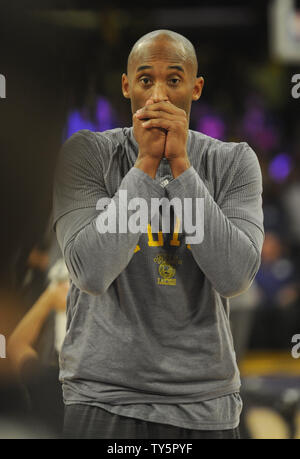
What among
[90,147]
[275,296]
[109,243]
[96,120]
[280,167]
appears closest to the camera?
[109,243]

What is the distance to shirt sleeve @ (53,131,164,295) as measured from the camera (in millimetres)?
808

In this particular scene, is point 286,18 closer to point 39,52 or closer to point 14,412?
point 39,52

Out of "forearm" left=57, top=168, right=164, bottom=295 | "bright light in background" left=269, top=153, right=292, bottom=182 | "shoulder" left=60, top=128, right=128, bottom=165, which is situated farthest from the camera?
"bright light in background" left=269, top=153, right=292, bottom=182

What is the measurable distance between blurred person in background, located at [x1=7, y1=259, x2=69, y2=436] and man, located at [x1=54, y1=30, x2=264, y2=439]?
0.58ft

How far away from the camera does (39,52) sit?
1.09 meters

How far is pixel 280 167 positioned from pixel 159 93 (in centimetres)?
81

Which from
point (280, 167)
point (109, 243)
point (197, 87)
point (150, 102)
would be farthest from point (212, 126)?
point (280, 167)

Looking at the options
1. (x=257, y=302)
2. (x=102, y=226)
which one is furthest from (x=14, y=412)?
(x=257, y=302)

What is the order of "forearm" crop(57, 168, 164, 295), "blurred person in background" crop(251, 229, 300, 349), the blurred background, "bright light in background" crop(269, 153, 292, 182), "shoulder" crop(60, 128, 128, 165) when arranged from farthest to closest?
"blurred person in background" crop(251, 229, 300, 349)
"bright light in background" crop(269, 153, 292, 182)
the blurred background
"shoulder" crop(60, 128, 128, 165)
"forearm" crop(57, 168, 164, 295)

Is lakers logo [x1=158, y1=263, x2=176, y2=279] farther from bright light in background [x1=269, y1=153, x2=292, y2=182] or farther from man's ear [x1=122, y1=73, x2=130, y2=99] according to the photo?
bright light in background [x1=269, y1=153, x2=292, y2=182]

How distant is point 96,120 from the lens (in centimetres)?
108

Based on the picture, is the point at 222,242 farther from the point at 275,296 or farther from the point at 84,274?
the point at 275,296

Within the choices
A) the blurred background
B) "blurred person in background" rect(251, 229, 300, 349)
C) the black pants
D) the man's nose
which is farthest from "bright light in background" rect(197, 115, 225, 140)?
"blurred person in background" rect(251, 229, 300, 349)

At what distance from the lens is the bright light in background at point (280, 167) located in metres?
1.48
